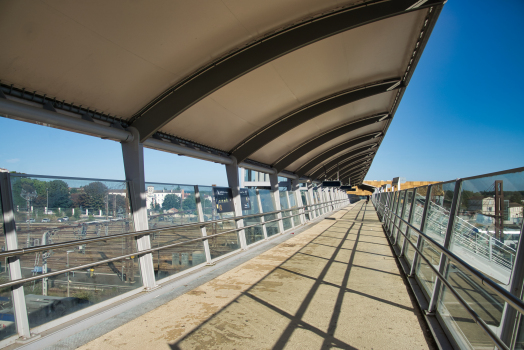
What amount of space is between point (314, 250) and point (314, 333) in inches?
188

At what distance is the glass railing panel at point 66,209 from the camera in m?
3.50

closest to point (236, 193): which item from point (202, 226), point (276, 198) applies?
point (202, 226)

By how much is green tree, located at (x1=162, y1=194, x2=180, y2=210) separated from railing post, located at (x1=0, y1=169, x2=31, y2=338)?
8.58ft

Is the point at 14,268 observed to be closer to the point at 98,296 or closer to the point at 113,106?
the point at 98,296

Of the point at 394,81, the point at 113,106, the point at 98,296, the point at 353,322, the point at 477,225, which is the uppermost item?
the point at 394,81

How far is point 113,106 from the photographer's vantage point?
506 cm

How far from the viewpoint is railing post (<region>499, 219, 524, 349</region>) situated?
5.97 ft

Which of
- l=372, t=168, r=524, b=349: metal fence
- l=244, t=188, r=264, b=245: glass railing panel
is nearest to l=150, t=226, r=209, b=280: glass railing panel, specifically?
l=244, t=188, r=264, b=245: glass railing panel

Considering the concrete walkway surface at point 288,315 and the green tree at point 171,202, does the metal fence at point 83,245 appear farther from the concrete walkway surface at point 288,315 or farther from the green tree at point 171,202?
the concrete walkway surface at point 288,315

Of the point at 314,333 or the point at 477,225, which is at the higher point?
the point at 477,225

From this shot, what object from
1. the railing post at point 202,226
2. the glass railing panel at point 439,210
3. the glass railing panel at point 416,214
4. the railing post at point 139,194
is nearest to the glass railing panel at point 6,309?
the railing post at point 139,194

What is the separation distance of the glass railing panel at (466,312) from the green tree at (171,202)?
14.4 ft

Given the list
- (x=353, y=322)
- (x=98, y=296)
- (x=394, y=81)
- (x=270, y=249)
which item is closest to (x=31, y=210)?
(x=98, y=296)

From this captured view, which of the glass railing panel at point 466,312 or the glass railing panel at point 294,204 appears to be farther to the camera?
the glass railing panel at point 294,204
